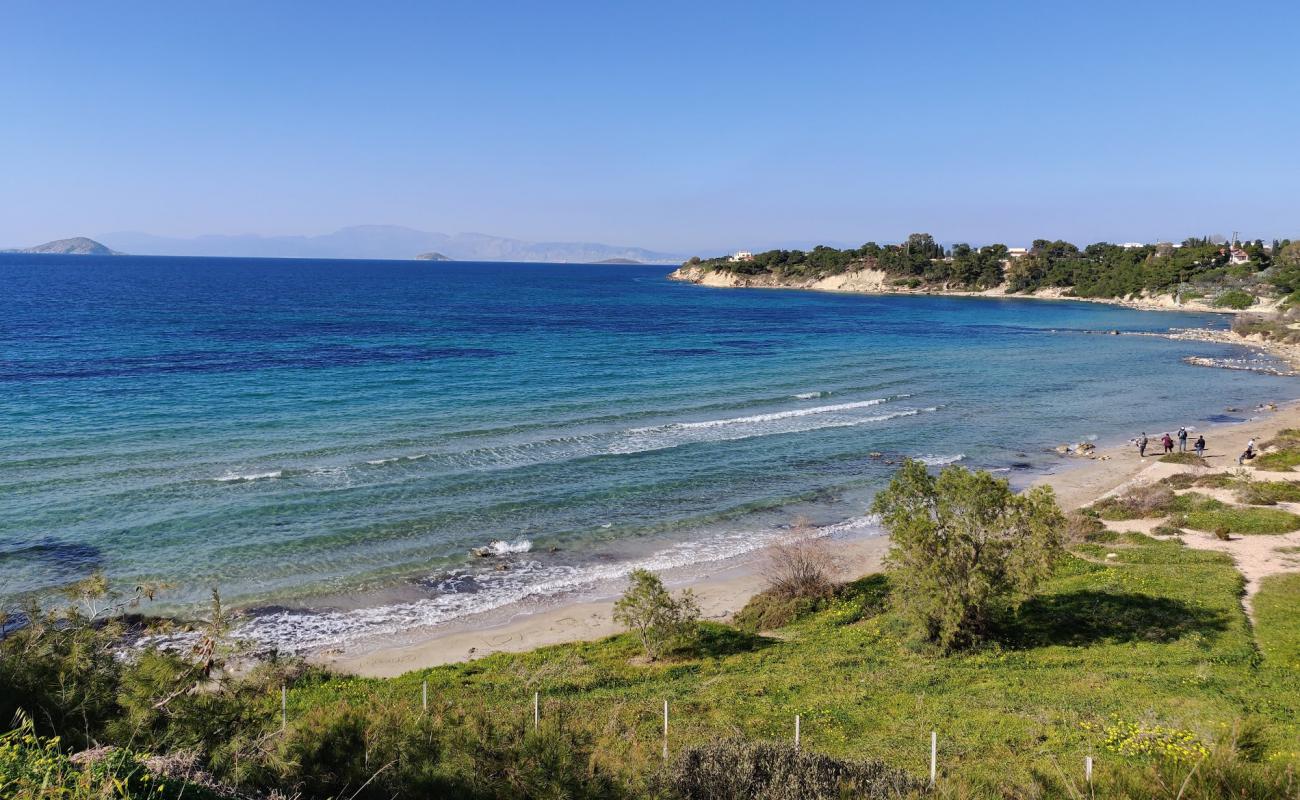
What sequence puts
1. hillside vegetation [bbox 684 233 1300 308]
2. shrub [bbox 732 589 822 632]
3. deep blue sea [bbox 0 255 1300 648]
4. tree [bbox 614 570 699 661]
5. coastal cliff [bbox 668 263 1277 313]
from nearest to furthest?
tree [bbox 614 570 699 661]
shrub [bbox 732 589 822 632]
deep blue sea [bbox 0 255 1300 648]
hillside vegetation [bbox 684 233 1300 308]
coastal cliff [bbox 668 263 1277 313]

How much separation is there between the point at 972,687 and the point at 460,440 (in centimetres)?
2815

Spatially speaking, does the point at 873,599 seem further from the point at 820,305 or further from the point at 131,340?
the point at 820,305

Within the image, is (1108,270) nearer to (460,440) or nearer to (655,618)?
(460,440)

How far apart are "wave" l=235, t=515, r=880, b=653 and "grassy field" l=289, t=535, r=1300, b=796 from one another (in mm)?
3577

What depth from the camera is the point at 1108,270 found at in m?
166

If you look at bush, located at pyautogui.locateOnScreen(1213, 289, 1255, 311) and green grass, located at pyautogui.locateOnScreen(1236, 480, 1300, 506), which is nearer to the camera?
green grass, located at pyautogui.locateOnScreen(1236, 480, 1300, 506)

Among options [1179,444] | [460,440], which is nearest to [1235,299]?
[1179,444]

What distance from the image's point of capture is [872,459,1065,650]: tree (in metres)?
18.2

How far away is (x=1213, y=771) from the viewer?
31.9 ft

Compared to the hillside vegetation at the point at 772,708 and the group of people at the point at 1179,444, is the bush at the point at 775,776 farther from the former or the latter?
the group of people at the point at 1179,444

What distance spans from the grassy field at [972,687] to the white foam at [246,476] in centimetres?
1654

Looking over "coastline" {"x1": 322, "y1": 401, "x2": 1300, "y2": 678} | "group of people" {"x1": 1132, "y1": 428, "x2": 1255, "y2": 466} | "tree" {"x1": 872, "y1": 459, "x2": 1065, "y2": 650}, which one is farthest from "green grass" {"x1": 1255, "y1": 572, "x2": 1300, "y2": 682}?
"group of people" {"x1": 1132, "y1": 428, "x2": 1255, "y2": 466}

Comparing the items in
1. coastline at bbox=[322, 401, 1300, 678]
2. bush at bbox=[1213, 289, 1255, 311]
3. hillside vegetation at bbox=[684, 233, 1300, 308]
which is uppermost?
hillside vegetation at bbox=[684, 233, 1300, 308]

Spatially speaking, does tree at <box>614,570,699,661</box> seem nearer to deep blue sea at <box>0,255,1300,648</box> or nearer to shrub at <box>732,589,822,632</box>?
shrub at <box>732,589,822,632</box>
